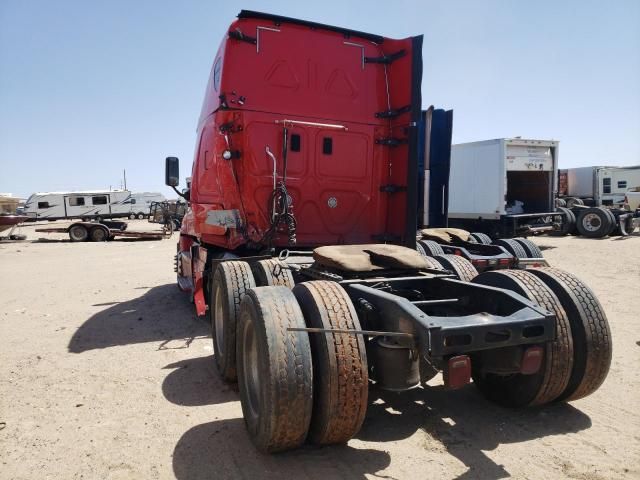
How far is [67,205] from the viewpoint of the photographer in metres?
37.1

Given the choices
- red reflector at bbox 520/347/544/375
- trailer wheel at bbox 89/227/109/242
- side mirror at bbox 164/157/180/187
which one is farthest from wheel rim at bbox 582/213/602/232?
trailer wheel at bbox 89/227/109/242

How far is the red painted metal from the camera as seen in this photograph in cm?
555

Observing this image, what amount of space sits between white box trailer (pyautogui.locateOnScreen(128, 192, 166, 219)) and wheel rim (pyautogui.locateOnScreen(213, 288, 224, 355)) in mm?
39129

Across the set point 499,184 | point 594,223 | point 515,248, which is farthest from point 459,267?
point 594,223

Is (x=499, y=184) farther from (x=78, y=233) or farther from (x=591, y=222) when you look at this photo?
(x=78, y=233)

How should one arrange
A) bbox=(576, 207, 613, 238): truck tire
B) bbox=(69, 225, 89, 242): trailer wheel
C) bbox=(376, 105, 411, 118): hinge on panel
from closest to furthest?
bbox=(376, 105, 411, 118): hinge on panel, bbox=(576, 207, 613, 238): truck tire, bbox=(69, 225, 89, 242): trailer wheel

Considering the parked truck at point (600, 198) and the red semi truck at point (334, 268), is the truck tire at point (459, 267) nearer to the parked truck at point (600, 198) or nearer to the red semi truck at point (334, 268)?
the red semi truck at point (334, 268)

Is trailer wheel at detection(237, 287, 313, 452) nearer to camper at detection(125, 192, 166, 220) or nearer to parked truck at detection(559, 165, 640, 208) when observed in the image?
parked truck at detection(559, 165, 640, 208)

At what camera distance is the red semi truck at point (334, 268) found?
2791 millimetres

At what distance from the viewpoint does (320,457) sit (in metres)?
2.96

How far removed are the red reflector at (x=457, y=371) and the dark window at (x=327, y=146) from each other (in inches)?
145

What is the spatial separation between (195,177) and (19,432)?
15.3 feet

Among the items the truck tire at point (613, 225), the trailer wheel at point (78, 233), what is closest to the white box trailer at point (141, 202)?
the trailer wheel at point (78, 233)

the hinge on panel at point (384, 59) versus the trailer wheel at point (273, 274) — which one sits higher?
the hinge on panel at point (384, 59)
